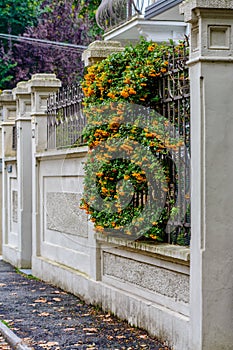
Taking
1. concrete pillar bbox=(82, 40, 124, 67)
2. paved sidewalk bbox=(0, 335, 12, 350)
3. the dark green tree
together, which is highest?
the dark green tree

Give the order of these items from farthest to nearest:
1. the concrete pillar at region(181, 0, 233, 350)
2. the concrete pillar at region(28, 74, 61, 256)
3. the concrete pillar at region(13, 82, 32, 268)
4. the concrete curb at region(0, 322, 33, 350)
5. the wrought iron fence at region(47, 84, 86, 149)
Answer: the concrete pillar at region(13, 82, 32, 268), the concrete pillar at region(28, 74, 61, 256), the wrought iron fence at region(47, 84, 86, 149), the concrete curb at region(0, 322, 33, 350), the concrete pillar at region(181, 0, 233, 350)

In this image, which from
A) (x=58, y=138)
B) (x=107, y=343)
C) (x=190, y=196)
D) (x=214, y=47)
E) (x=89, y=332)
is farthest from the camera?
(x=58, y=138)

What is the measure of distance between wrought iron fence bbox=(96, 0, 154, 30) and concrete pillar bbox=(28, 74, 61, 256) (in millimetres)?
3705

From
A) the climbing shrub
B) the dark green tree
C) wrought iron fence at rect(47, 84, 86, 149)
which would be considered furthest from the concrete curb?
the dark green tree

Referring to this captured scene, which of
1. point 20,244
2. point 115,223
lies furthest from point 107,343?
point 20,244

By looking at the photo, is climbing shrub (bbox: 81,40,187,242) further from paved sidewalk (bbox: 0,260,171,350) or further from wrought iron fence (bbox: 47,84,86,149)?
wrought iron fence (bbox: 47,84,86,149)

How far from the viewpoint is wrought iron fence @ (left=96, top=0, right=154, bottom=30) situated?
17.1 m

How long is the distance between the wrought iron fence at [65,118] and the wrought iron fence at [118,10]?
4407 mm

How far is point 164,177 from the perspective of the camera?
319 inches

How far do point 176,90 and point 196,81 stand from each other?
1083 mm

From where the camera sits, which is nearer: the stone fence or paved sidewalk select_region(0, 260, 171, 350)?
the stone fence

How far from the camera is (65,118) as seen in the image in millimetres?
12188

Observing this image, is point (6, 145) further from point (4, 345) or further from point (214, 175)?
point (214, 175)

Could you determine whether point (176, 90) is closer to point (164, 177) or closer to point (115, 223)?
point (164, 177)
